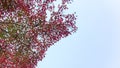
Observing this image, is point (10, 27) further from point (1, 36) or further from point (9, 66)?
point (9, 66)

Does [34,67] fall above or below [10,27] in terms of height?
below

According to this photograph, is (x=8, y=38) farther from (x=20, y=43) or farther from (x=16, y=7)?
(x=16, y=7)

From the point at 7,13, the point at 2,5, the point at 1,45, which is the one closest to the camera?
the point at 2,5

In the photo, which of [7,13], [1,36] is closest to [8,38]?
[1,36]

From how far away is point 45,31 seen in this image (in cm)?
1922

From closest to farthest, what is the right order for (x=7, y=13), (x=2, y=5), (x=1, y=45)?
(x=2, y=5) → (x=7, y=13) → (x=1, y=45)

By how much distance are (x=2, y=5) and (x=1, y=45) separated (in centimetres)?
342

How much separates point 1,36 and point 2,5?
265cm

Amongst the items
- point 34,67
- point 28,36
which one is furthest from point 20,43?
point 34,67

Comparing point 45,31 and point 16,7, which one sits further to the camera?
point 45,31

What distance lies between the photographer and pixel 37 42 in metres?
19.8

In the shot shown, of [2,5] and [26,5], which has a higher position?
[26,5]

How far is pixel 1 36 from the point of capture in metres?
19.1

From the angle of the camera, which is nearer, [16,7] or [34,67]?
[16,7]
